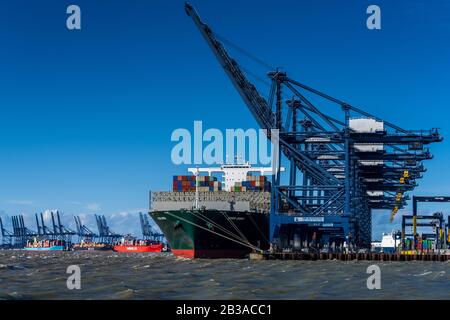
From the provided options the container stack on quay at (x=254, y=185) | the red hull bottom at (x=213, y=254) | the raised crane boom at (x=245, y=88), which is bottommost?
the red hull bottom at (x=213, y=254)

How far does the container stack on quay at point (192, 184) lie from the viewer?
3504 inches

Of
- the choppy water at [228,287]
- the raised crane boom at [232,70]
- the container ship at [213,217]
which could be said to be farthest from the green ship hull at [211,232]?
the choppy water at [228,287]

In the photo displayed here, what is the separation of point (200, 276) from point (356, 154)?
42892 mm

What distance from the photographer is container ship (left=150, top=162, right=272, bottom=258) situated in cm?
7688

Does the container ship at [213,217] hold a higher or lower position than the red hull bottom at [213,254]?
higher

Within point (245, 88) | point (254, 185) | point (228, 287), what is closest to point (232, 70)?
point (245, 88)

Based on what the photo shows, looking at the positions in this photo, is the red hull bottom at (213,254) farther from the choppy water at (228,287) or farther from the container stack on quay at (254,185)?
the choppy water at (228,287)

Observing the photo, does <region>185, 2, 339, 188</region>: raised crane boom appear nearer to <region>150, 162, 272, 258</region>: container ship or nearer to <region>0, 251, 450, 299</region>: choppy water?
<region>150, 162, 272, 258</region>: container ship

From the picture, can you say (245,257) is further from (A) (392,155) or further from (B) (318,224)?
(A) (392,155)

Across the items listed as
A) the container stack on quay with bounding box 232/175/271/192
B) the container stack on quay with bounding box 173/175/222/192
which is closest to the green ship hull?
the container stack on quay with bounding box 232/175/271/192

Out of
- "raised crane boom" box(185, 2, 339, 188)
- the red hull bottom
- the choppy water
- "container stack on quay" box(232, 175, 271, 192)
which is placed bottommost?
the red hull bottom

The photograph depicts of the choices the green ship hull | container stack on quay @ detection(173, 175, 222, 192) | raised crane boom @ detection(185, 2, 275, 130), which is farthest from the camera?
container stack on quay @ detection(173, 175, 222, 192)

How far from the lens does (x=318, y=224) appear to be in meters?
74.5
